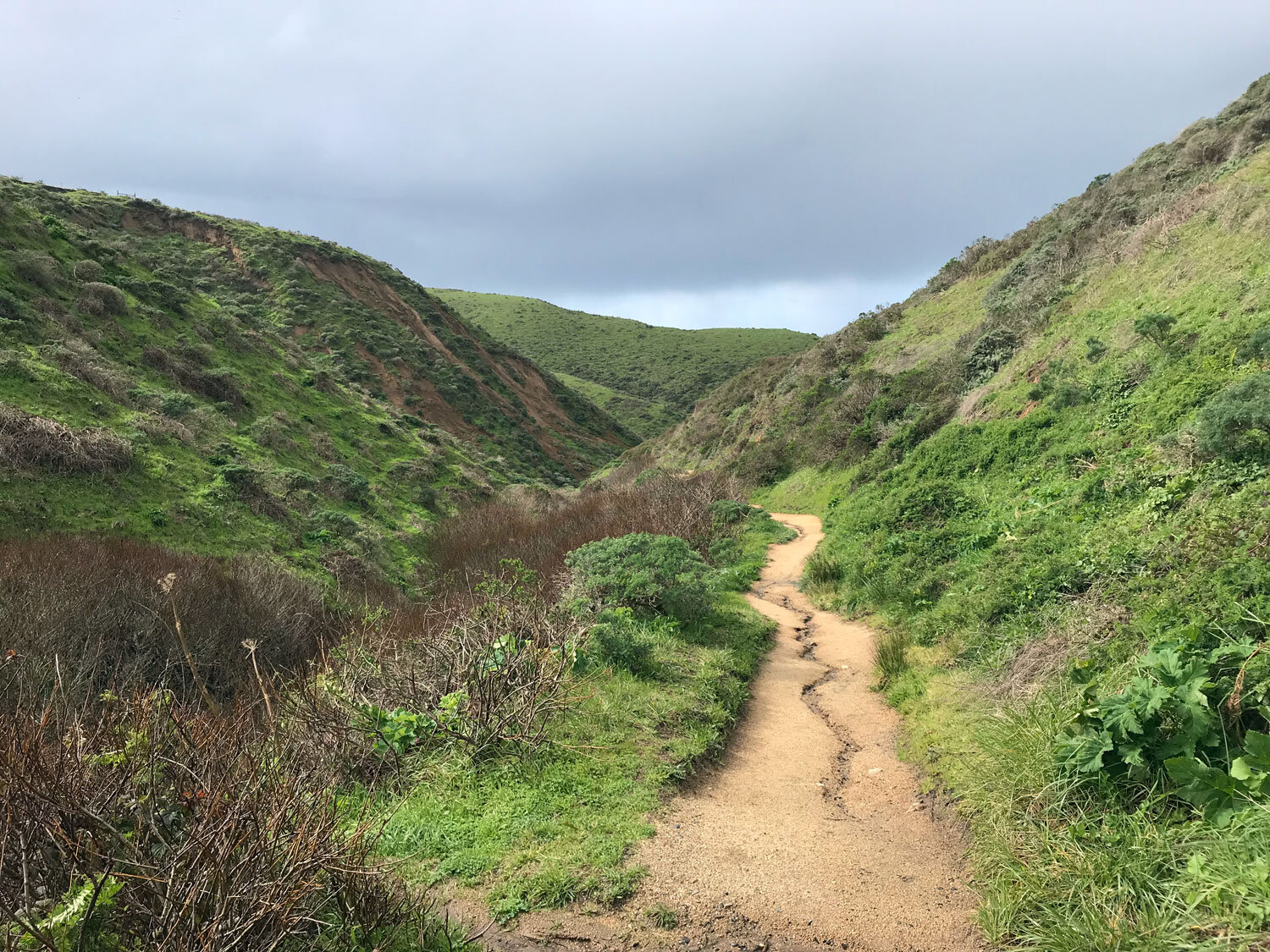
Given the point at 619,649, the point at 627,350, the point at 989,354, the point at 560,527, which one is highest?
the point at 627,350

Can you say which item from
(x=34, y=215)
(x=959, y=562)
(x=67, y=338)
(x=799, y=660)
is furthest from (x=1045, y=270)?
(x=34, y=215)

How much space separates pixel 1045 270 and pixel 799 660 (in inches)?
705

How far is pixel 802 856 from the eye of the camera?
4352 millimetres

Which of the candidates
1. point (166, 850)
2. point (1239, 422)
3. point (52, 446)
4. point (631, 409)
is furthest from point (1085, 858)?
point (631, 409)

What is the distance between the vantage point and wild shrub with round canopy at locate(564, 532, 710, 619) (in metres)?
9.26

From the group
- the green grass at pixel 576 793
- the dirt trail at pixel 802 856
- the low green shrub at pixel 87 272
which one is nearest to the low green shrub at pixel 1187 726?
the dirt trail at pixel 802 856

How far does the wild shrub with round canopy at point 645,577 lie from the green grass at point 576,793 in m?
1.50

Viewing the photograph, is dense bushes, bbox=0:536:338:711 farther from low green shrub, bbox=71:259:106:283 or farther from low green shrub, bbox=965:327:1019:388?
low green shrub, bbox=965:327:1019:388

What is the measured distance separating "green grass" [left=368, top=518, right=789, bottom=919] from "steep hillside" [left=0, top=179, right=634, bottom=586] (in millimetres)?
10658

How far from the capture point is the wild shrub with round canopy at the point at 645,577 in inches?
364

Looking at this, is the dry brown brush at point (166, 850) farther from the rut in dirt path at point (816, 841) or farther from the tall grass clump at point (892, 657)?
the tall grass clump at point (892, 657)

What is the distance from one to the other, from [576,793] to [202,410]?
1894 cm

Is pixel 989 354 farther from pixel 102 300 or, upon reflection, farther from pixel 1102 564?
pixel 102 300

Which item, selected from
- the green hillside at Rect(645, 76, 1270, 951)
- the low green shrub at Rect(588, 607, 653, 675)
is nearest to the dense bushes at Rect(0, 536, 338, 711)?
the low green shrub at Rect(588, 607, 653, 675)
